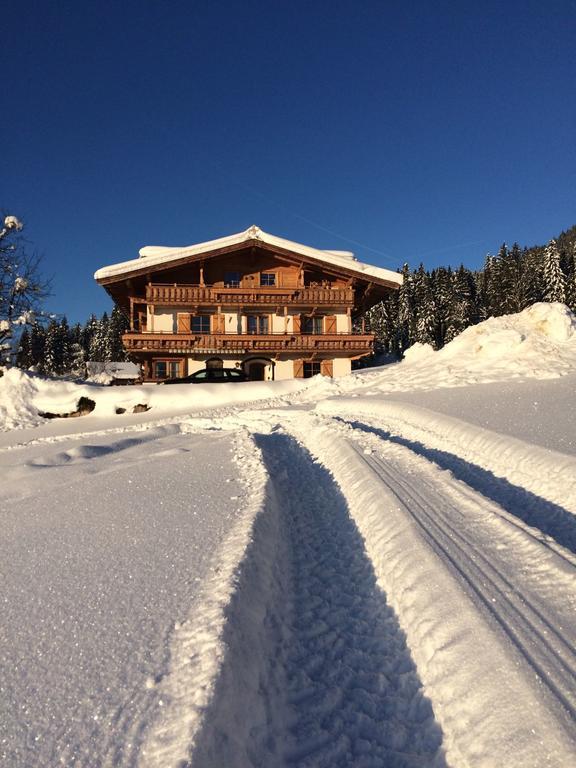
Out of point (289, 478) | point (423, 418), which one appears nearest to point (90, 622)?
point (289, 478)

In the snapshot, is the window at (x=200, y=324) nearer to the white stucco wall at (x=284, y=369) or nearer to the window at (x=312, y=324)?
the white stucco wall at (x=284, y=369)

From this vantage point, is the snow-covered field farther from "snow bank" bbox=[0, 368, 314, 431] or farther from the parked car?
the parked car

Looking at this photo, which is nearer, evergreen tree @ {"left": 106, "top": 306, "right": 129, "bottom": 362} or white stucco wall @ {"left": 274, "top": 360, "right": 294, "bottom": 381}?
white stucco wall @ {"left": 274, "top": 360, "right": 294, "bottom": 381}

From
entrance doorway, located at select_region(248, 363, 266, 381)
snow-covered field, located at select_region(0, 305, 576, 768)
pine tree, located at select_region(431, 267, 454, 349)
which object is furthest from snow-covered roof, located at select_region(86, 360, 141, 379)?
snow-covered field, located at select_region(0, 305, 576, 768)

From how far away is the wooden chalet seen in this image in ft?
87.3

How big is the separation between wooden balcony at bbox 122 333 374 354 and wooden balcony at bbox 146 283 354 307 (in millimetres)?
2136

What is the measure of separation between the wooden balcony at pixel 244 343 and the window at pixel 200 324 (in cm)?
163

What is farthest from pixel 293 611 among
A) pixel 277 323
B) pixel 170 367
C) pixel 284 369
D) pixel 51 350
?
pixel 51 350

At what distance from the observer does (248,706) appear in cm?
205

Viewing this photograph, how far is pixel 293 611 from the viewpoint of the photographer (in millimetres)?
3006

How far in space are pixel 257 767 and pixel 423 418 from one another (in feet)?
26.7

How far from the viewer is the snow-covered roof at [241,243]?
25.6 metres

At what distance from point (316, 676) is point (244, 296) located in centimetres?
2644

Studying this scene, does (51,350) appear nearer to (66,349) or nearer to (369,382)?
(66,349)
